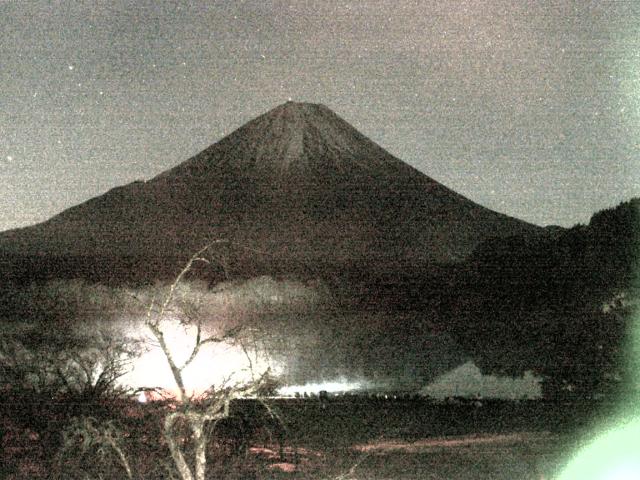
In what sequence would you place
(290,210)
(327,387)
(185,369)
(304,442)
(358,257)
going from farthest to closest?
(290,210)
(358,257)
(327,387)
(185,369)
(304,442)

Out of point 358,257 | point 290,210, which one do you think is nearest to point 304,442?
point 358,257

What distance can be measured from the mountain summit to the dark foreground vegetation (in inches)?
1768

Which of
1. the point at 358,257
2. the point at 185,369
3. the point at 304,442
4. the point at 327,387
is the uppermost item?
the point at 358,257

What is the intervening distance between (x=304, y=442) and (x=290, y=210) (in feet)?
267

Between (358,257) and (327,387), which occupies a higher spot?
(358,257)

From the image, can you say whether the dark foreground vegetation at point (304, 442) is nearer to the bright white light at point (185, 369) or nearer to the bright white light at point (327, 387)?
the bright white light at point (185, 369)

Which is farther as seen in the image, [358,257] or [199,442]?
[358,257]

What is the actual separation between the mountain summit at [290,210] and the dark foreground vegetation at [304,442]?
4490 cm

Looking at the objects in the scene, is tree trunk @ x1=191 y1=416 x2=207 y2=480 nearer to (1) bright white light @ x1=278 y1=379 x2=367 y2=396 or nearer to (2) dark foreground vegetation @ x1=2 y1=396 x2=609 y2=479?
(2) dark foreground vegetation @ x1=2 y1=396 x2=609 y2=479

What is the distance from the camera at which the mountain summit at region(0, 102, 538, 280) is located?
85875 millimetres

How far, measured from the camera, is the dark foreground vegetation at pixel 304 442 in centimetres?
1551

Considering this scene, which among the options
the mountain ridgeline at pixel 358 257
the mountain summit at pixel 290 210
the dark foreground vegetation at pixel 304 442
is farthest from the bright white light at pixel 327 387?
the mountain summit at pixel 290 210

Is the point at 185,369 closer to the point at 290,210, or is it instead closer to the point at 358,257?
the point at 358,257

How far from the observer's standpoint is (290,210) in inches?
3996
